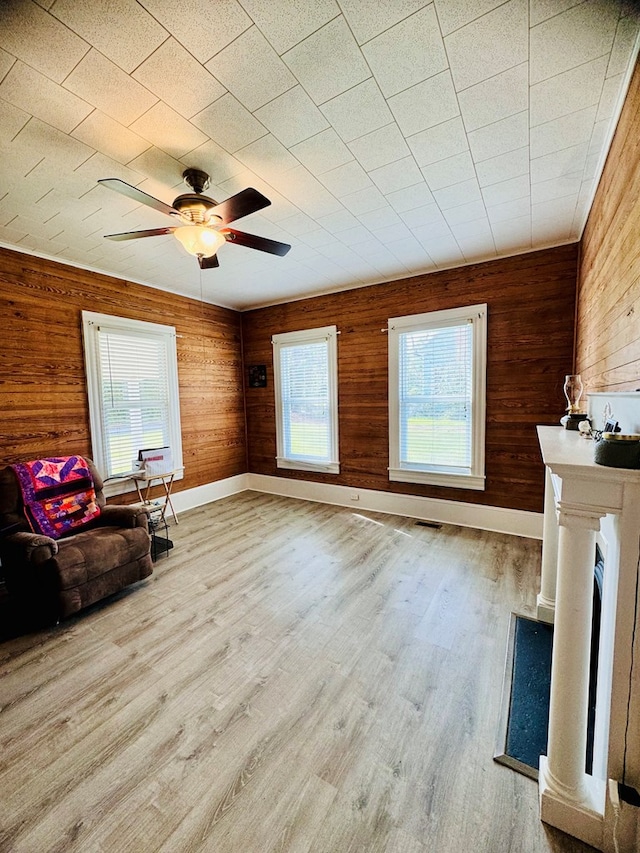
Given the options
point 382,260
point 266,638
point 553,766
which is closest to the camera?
point 553,766

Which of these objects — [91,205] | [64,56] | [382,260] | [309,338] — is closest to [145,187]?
[91,205]

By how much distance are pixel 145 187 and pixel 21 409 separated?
2.33 meters

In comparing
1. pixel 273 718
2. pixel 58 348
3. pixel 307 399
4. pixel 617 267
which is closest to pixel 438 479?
pixel 307 399

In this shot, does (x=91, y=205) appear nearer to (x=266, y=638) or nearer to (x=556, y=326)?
(x=266, y=638)

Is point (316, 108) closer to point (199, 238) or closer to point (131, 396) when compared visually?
point (199, 238)

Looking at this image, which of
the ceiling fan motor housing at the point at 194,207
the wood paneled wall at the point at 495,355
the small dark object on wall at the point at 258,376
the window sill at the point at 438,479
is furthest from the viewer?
the small dark object on wall at the point at 258,376

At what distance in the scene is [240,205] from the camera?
1880mm

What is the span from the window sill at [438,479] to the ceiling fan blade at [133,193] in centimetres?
346

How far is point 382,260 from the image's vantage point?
145 inches

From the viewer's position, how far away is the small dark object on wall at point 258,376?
5414mm

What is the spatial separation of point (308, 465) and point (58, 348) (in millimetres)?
3203

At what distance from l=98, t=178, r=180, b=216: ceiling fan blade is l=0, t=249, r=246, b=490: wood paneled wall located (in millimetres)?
2108

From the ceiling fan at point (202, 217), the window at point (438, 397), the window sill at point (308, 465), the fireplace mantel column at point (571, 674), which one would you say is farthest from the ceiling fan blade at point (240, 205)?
the window sill at point (308, 465)

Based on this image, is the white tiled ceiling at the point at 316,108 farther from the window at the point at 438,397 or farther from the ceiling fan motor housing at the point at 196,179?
the window at the point at 438,397
